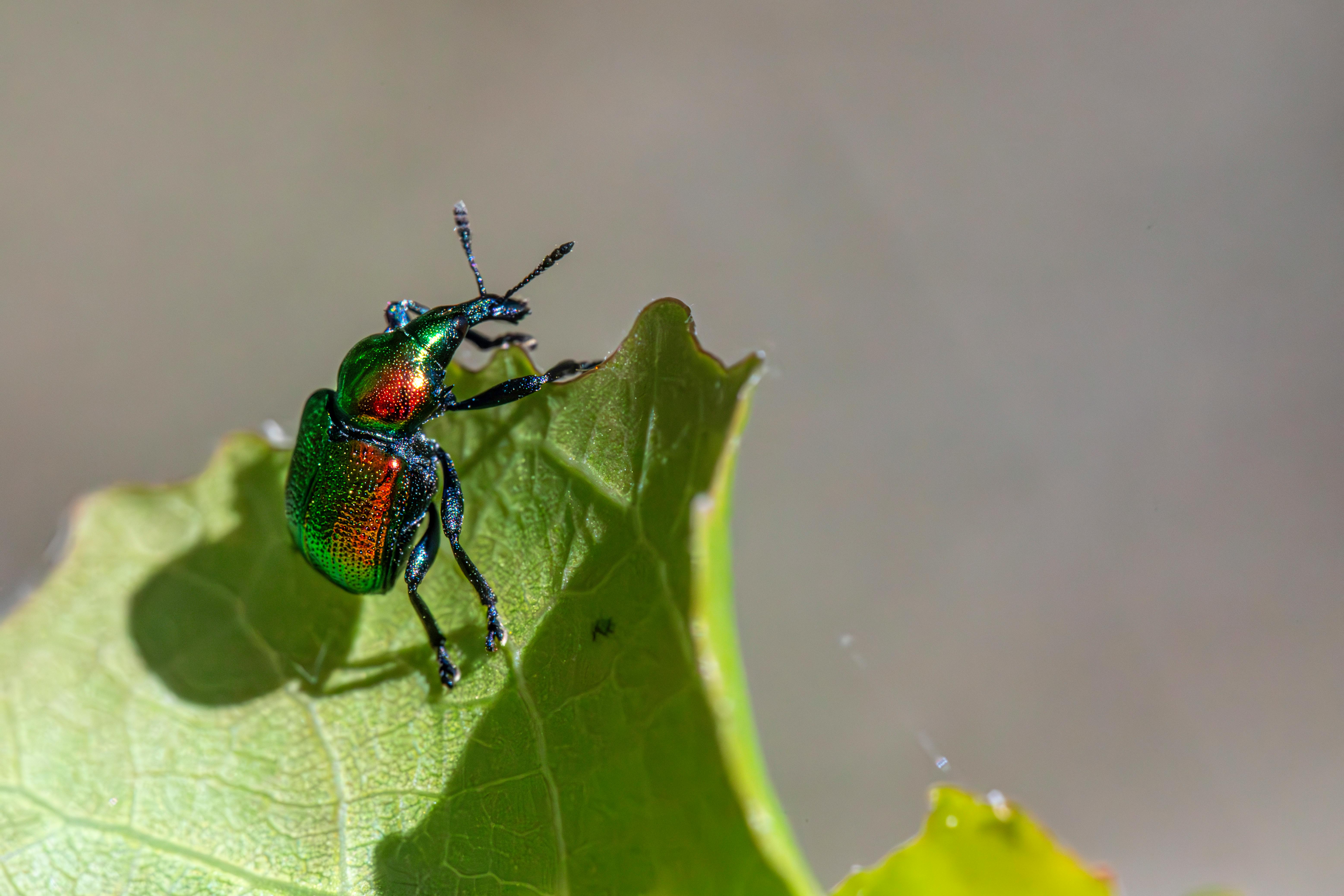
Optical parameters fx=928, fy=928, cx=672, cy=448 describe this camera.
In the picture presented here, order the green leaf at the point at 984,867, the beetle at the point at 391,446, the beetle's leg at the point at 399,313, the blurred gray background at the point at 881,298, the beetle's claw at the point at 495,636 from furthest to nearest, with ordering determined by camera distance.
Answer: the blurred gray background at the point at 881,298, the beetle's leg at the point at 399,313, the beetle at the point at 391,446, the beetle's claw at the point at 495,636, the green leaf at the point at 984,867

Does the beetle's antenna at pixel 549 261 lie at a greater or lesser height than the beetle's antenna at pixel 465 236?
lesser

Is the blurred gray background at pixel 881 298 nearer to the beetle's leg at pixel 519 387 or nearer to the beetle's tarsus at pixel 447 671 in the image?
the beetle's leg at pixel 519 387

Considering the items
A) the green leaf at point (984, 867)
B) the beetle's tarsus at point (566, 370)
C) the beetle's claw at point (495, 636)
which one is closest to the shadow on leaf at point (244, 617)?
the beetle's claw at point (495, 636)

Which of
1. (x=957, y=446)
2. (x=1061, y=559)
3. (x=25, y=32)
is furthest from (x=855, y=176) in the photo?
(x=25, y=32)

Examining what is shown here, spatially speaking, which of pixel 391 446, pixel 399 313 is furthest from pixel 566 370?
pixel 399 313

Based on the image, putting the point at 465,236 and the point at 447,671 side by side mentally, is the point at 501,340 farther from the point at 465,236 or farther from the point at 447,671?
the point at 447,671

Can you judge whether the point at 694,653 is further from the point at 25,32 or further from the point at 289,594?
the point at 25,32

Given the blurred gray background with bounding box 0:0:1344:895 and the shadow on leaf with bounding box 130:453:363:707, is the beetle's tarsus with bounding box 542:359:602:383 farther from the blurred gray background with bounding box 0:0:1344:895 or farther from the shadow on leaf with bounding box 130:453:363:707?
the blurred gray background with bounding box 0:0:1344:895
